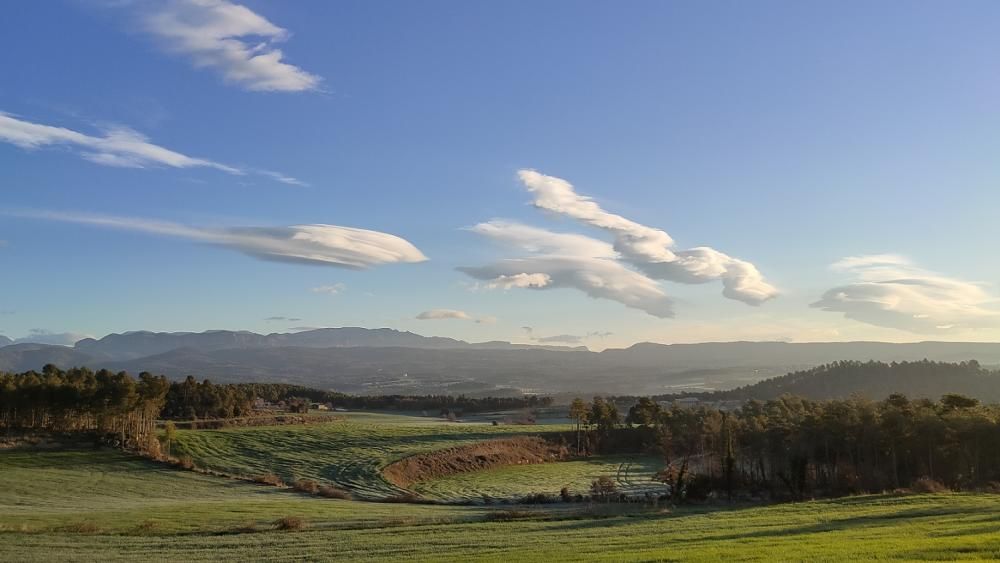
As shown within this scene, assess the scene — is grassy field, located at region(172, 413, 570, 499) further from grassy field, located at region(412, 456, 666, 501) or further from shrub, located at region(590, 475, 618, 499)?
shrub, located at region(590, 475, 618, 499)

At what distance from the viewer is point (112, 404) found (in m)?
74.8

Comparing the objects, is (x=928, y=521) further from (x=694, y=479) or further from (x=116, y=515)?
(x=116, y=515)

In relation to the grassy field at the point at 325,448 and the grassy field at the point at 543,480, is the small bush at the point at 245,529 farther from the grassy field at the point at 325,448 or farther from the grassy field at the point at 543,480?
the grassy field at the point at 543,480

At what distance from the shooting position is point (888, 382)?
14188 centimetres

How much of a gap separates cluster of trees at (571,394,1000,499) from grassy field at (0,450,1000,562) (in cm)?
1577

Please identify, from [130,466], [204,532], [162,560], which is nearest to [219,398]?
[130,466]


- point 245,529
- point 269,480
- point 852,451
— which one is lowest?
point 269,480

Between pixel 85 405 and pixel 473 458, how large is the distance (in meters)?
41.6

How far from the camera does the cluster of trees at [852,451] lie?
51.3 meters

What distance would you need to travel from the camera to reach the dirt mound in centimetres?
7415

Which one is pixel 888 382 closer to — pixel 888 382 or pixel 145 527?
pixel 888 382

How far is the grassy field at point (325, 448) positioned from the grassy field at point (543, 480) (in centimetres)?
392

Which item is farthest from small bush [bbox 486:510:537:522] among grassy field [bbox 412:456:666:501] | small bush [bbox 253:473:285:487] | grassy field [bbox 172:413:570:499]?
small bush [bbox 253:473:285:487]

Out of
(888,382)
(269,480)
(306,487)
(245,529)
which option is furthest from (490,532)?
(888,382)
